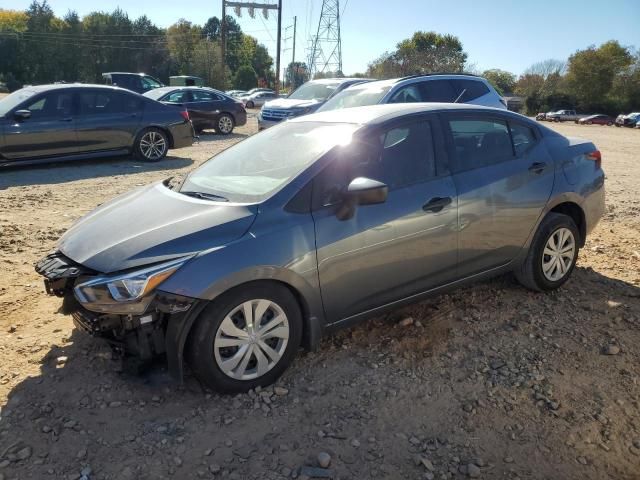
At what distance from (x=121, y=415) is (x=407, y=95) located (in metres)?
7.66

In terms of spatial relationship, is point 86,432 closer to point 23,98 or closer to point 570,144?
point 570,144

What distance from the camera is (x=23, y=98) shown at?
9.37m

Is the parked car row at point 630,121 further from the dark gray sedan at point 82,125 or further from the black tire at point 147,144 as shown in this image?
the dark gray sedan at point 82,125

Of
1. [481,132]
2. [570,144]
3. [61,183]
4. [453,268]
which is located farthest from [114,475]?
[61,183]

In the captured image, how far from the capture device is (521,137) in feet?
14.4

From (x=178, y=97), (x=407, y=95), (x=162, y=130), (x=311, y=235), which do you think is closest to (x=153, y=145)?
(x=162, y=130)

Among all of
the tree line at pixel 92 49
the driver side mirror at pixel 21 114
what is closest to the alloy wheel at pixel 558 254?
the driver side mirror at pixel 21 114

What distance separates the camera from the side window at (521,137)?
433 cm

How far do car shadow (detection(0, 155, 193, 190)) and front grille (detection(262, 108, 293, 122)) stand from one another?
297 cm

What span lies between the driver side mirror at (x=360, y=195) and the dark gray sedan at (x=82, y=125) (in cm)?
790

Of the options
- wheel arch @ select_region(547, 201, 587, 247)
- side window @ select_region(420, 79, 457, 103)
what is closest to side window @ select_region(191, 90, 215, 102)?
side window @ select_region(420, 79, 457, 103)

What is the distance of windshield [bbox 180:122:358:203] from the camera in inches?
136

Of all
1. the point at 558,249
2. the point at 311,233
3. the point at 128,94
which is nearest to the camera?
the point at 311,233

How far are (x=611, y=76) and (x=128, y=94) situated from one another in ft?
210
